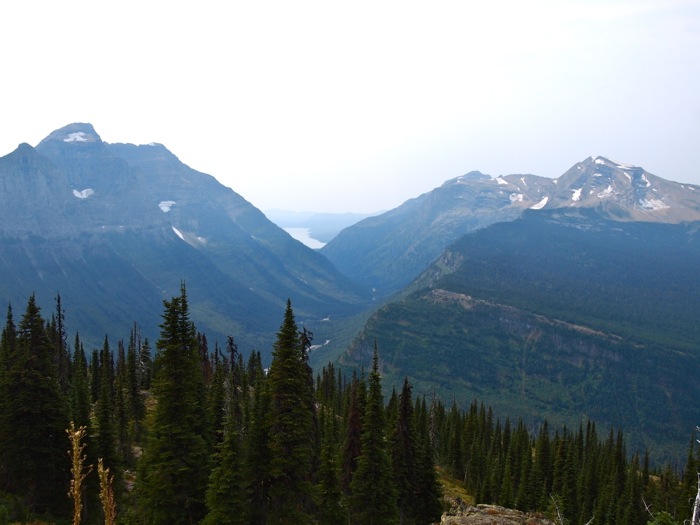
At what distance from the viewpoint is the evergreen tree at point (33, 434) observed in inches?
1460

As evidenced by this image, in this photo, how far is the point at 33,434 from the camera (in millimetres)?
37469

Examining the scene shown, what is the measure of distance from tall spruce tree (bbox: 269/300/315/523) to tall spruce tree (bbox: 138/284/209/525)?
500cm

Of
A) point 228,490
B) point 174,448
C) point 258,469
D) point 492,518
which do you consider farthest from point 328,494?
point 492,518

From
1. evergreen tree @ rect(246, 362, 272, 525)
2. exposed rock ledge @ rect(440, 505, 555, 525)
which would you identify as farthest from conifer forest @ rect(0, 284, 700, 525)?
exposed rock ledge @ rect(440, 505, 555, 525)

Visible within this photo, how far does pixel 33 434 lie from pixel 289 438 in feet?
62.7

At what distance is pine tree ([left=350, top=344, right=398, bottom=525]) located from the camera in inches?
1598

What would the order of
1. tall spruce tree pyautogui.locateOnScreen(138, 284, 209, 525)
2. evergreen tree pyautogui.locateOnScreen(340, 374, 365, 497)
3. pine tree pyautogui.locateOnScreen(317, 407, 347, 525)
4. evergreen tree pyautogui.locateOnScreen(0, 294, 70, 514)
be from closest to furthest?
tall spruce tree pyautogui.locateOnScreen(138, 284, 209, 525)
evergreen tree pyautogui.locateOnScreen(0, 294, 70, 514)
pine tree pyautogui.locateOnScreen(317, 407, 347, 525)
evergreen tree pyautogui.locateOnScreen(340, 374, 365, 497)

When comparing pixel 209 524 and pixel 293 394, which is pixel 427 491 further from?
pixel 209 524

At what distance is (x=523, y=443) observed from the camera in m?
104

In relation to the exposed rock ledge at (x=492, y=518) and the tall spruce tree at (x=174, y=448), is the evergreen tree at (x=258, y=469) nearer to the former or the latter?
the tall spruce tree at (x=174, y=448)

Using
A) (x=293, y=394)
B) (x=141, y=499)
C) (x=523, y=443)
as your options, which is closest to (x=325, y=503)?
(x=293, y=394)

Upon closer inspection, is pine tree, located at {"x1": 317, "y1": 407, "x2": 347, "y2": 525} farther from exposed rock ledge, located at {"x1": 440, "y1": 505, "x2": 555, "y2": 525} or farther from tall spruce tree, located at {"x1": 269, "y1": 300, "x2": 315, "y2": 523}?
exposed rock ledge, located at {"x1": 440, "y1": 505, "x2": 555, "y2": 525}

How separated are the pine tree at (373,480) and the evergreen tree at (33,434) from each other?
70.8ft

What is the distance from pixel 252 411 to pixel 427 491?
21718 mm
